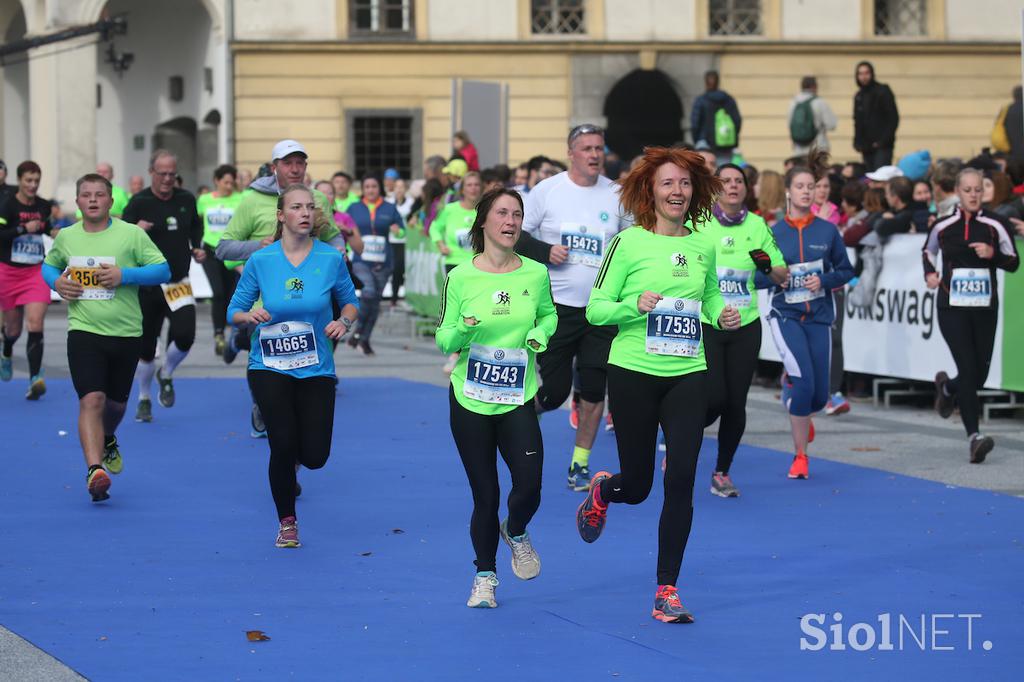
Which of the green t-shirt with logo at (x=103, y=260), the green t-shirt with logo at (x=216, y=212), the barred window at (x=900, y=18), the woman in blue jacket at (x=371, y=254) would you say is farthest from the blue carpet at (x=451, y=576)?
the barred window at (x=900, y=18)

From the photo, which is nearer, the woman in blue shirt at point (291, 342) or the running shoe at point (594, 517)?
the running shoe at point (594, 517)

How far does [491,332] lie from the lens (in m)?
7.64

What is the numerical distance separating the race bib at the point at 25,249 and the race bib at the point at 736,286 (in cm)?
689

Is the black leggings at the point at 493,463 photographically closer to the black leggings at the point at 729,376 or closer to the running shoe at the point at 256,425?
the black leggings at the point at 729,376

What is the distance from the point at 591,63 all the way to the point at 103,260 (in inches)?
1099

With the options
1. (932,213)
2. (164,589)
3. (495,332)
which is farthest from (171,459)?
(932,213)

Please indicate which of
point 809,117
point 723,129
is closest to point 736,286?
point 809,117

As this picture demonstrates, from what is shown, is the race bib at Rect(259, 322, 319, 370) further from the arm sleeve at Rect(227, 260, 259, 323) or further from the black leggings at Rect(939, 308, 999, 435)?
the black leggings at Rect(939, 308, 999, 435)

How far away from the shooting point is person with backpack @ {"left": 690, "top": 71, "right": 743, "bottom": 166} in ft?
79.8

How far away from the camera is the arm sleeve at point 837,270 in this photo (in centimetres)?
1135

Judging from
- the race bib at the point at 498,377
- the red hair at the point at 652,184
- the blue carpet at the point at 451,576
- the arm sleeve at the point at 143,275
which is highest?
the red hair at the point at 652,184

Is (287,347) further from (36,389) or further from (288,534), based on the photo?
(36,389)

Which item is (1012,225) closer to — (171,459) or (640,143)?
(171,459)

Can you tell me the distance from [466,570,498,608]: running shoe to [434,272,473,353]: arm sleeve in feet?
3.07
